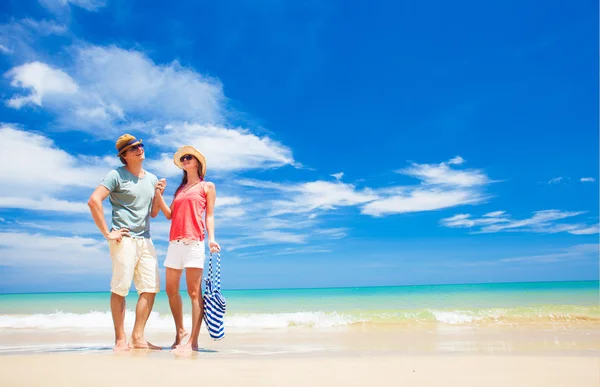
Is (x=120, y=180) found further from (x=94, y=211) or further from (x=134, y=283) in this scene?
(x=134, y=283)

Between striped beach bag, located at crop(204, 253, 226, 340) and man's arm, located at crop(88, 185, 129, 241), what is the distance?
0.87 meters

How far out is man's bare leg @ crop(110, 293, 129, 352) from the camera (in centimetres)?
389

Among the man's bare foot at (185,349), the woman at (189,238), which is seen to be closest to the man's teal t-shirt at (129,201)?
the woman at (189,238)

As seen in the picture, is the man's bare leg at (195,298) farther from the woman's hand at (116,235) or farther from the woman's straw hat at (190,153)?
the woman's straw hat at (190,153)

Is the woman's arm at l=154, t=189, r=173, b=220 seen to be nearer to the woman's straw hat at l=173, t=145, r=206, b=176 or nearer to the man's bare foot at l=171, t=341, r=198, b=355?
the woman's straw hat at l=173, t=145, r=206, b=176

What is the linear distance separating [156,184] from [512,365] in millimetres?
3414

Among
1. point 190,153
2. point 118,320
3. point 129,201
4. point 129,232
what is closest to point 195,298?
point 118,320

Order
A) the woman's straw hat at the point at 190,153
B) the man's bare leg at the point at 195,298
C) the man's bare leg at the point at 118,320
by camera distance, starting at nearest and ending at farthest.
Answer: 1. the man's bare leg at the point at 118,320
2. the man's bare leg at the point at 195,298
3. the woman's straw hat at the point at 190,153

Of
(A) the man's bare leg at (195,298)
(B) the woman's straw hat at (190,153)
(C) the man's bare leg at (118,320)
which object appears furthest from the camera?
(B) the woman's straw hat at (190,153)

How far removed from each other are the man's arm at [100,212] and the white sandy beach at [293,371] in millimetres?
996

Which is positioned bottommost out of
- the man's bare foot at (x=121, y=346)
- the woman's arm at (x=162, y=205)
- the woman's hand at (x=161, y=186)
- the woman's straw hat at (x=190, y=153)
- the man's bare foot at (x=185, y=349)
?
the man's bare foot at (x=185, y=349)

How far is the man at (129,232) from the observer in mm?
3902

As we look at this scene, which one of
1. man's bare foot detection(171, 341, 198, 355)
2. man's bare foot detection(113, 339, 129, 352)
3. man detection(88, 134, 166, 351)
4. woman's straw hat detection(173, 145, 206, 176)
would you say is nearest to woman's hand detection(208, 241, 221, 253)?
man detection(88, 134, 166, 351)

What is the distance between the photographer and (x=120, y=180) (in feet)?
13.1
